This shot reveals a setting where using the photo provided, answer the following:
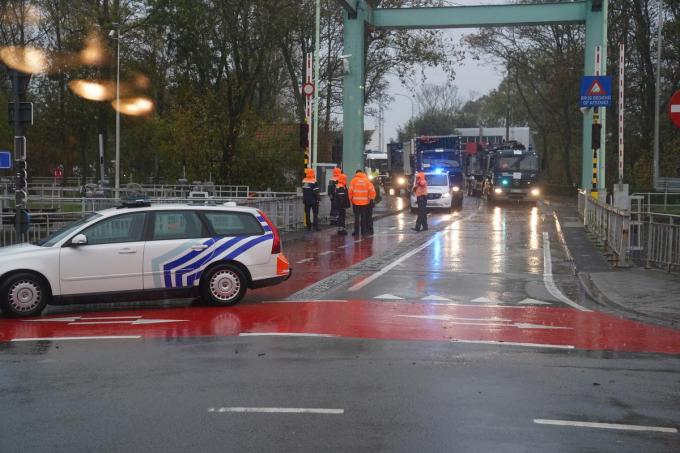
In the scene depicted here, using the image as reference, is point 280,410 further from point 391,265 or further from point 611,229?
point 611,229

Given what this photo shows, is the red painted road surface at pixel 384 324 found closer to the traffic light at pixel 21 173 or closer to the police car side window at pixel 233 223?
the police car side window at pixel 233 223

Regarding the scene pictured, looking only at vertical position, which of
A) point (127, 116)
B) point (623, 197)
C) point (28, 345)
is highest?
point (127, 116)

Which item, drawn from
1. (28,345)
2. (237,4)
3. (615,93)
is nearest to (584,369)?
(28,345)

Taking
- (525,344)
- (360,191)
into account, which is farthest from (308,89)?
(525,344)

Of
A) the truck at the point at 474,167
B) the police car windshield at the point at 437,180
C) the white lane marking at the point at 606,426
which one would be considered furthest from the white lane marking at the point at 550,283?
the truck at the point at 474,167

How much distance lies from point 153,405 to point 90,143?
55.4 m

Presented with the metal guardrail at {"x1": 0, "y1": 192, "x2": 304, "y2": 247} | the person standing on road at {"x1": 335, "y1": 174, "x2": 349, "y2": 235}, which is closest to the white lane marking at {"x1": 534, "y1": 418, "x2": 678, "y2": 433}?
the metal guardrail at {"x1": 0, "y1": 192, "x2": 304, "y2": 247}

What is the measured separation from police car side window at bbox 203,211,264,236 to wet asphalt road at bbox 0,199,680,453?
3.46 ft

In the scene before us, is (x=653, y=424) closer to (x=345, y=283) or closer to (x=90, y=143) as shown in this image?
(x=345, y=283)

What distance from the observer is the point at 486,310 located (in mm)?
12414

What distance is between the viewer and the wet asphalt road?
622 centimetres

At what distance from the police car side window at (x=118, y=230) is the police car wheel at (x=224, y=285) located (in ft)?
3.66

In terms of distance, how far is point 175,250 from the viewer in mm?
12359

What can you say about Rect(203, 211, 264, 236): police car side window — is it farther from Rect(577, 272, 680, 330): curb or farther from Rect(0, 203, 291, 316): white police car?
Rect(577, 272, 680, 330): curb
